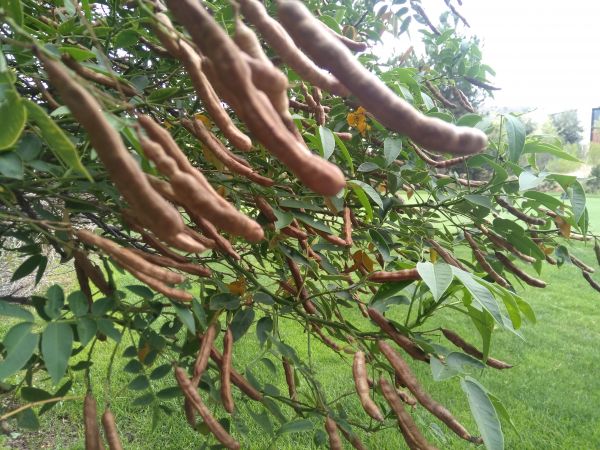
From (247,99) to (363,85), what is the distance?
0.09 meters

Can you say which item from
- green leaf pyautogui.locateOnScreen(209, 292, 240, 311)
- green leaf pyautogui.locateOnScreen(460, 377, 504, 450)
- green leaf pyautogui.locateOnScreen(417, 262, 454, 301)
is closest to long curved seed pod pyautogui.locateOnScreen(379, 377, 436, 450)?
green leaf pyautogui.locateOnScreen(460, 377, 504, 450)

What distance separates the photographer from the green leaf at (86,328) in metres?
0.81

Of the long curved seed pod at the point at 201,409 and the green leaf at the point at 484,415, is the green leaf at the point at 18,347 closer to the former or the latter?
the long curved seed pod at the point at 201,409

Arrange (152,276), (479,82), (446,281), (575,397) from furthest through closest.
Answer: (575,397), (479,82), (446,281), (152,276)

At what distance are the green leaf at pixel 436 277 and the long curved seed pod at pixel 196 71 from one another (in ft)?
1.26

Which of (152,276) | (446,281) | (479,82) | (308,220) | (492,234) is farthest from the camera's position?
(479,82)

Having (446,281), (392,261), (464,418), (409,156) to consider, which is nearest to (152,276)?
(446,281)

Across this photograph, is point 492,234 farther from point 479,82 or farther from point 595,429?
point 595,429

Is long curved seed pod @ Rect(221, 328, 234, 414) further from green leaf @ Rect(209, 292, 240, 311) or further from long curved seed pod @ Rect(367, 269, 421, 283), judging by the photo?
long curved seed pod @ Rect(367, 269, 421, 283)

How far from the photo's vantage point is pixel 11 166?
0.73m

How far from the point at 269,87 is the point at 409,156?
1.27 metres

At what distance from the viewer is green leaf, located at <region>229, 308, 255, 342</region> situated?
3.67 ft

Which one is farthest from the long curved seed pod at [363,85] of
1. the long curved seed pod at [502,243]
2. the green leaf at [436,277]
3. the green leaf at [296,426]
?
the long curved seed pod at [502,243]

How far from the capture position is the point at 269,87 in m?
0.38
